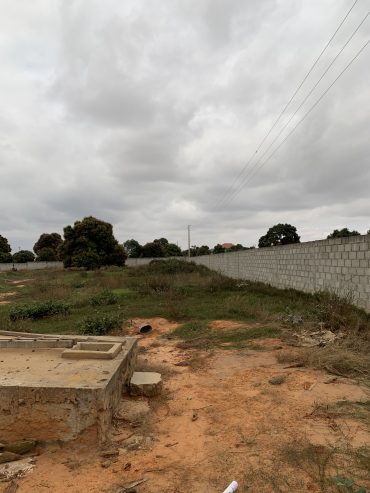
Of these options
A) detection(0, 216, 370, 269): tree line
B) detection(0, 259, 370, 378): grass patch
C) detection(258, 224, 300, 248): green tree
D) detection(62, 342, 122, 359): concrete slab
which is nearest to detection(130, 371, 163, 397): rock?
detection(62, 342, 122, 359): concrete slab

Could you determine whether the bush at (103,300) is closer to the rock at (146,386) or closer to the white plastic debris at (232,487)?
the rock at (146,386)

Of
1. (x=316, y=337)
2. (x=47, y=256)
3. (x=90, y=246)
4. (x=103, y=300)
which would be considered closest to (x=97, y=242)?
(x=90, y=246)

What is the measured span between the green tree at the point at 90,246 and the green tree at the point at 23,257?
19.1m

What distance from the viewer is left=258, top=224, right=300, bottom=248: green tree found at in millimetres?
42344

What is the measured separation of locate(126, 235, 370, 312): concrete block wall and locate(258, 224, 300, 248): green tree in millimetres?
26338

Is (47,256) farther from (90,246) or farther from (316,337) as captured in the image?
(316,337)

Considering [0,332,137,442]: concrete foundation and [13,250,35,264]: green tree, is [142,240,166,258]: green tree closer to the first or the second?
[13,250,35,264]: green tree

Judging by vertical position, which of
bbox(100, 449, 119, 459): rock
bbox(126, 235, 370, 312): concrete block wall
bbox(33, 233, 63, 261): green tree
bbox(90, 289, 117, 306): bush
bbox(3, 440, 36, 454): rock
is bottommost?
bbox(100, 449, 119, 459): rock

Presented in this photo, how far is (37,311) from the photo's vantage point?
33.8 ft

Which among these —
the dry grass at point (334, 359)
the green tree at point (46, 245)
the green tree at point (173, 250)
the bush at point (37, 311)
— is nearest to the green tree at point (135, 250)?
the green tree at point (173, 250)

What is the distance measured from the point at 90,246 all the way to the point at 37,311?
2525 centimetres

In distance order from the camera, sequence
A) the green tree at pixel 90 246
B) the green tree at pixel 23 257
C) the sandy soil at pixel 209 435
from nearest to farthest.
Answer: the sandy soil at pixel 209 435 < the green tree at pixel 90 246 < the green tree at pixel 23 257

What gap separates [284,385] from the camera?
180 inches

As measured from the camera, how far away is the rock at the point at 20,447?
126 inches
